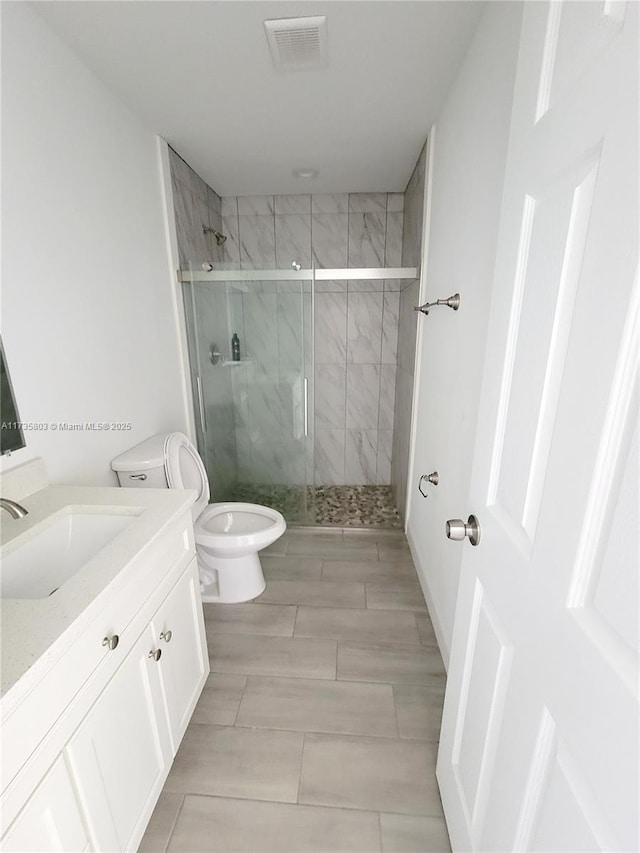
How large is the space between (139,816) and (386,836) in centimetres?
70

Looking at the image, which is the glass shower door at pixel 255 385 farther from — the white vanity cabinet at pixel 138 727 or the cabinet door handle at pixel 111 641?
the cabinet door handle at pixel 111 641

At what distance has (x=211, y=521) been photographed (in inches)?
83.7

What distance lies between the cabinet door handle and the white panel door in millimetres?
852

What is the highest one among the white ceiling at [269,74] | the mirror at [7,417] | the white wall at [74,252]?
the white ceiling at [269,74]

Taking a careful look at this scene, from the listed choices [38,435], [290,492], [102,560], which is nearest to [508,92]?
[102,560]

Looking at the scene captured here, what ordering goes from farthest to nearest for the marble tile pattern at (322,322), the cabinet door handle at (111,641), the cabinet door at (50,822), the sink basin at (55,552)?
the marble tile pattern at (322,322) < the sink basin at (55,552) < the cabinet door handle at (111,641) < the cabinet door at (50,822)

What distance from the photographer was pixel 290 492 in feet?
9.17

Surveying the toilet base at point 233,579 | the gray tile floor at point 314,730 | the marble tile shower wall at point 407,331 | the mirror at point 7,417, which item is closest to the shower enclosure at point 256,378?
the marble tile shower wall at point 407,331

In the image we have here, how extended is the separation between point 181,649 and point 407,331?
226 centimetres

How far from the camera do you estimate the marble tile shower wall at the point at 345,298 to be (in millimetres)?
2898

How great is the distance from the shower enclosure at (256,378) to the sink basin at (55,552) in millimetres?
1385

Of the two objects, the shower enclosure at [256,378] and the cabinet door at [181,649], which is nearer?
the cabinet door at [181,649]

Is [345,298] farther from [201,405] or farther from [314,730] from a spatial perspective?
[314,730]

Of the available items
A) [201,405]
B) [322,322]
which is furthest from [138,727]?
[322,322]
